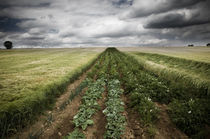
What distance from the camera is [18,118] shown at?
4.80m

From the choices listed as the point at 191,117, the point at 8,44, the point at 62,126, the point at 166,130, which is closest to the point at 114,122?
the point at 166,130

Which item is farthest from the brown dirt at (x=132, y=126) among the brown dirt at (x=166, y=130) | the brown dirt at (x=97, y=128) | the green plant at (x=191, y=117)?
the green plant at (x=191, y=117)

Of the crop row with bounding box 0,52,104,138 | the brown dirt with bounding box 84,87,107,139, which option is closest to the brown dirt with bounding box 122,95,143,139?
the brown dirt with bounding box 84,87,107,139

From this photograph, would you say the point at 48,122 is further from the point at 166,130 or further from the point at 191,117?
the point at 191,117

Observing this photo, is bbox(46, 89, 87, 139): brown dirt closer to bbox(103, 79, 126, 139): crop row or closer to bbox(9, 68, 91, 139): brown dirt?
bbox(9, 68, 91, 139): brown dirt

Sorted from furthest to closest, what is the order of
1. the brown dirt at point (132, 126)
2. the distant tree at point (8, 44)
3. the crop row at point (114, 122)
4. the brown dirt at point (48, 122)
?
the distant tree at point (8, 44)
the brown dirt at point (48, 122)
the brown dirt at point (132, 126)
the crop row at point (114, 122)

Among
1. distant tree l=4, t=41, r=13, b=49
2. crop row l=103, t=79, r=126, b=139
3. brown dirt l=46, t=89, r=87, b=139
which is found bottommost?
brown dirt l=46, t=89, r=87, b=139

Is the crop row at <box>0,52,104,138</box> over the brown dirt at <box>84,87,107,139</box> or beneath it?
over

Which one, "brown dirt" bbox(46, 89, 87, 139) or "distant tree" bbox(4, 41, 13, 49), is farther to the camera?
"distant tree" bbox(4, 41, 13, 49)

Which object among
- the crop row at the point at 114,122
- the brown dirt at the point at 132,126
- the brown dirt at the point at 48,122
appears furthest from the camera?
the brown dirt at the point at 48,122

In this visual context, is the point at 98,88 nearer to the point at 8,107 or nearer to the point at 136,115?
the point at 136,115

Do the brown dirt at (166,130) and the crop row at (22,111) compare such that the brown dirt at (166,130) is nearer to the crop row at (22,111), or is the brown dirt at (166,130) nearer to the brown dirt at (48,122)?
the brown dirt at (48,122)

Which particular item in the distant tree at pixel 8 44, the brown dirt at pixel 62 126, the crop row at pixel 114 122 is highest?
the distant tree at pixel 8 44

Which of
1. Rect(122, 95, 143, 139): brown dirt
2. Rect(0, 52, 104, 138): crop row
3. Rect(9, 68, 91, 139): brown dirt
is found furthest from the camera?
Rect(9, 68, 91, 139): brown dirt
